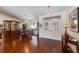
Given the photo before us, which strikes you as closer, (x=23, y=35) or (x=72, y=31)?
(x=72, y=31)

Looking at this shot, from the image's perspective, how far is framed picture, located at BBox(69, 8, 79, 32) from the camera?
104 inches

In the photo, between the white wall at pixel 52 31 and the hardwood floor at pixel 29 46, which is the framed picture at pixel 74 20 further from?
the hardwood floor at pixel 29 46

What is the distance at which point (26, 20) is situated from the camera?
Answer: 2.82 m

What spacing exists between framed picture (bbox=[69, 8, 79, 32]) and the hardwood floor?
1.37 feet

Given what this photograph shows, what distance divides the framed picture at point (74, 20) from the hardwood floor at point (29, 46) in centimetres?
42

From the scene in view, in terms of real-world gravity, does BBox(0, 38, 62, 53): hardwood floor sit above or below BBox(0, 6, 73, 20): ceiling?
below

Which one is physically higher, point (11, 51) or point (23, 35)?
point (23, 35)

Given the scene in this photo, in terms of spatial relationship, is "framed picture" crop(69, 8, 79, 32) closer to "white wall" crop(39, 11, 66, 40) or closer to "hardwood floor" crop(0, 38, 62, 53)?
"white wall" crop(39, 11, 66, 40)

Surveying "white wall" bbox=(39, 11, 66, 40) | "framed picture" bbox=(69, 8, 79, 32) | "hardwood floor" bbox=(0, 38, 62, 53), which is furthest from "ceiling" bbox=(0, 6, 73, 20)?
"hardwood floor" bbox=(0, 38, 62, 53)

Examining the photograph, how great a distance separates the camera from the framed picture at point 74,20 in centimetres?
263
